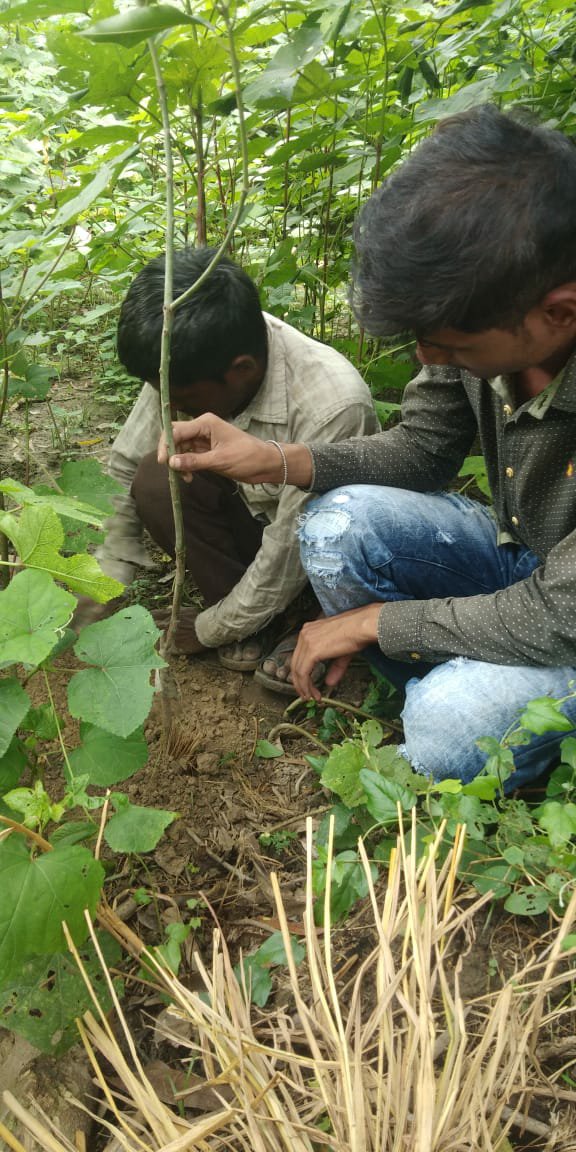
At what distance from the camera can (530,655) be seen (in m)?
1.74

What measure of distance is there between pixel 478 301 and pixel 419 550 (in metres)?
0.77

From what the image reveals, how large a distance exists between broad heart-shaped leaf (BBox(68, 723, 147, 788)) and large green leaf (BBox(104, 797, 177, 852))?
0.05 metres

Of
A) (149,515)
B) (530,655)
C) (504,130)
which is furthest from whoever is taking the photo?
(149,515)

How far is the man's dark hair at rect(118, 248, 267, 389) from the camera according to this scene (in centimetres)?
209

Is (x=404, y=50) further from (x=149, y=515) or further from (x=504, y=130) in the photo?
(x=149, y=515)

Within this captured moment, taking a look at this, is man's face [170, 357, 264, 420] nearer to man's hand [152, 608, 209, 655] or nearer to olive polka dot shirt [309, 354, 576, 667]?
olive polka dot shirt [309, 354, 576, 667]

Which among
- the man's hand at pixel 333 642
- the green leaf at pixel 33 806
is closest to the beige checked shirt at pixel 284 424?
the man's hand at pixel 333 642

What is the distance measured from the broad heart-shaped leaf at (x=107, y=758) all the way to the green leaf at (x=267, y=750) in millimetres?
786

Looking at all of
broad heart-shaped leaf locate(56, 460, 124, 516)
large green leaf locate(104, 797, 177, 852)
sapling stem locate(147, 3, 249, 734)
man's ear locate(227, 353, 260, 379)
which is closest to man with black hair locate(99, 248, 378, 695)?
man's ear locate(227, 353, 260, 379)

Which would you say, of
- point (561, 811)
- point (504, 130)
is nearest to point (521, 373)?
point (504, 130)

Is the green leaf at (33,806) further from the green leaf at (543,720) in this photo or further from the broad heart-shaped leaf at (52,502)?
the green leaf at (543,720)

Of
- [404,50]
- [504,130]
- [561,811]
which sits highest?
[404,50]

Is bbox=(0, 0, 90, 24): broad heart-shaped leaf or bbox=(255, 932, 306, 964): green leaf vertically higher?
bbox=(0, 0, 90, 24): broad heart-shaped leaf

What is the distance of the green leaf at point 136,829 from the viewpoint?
1320 millimetres
